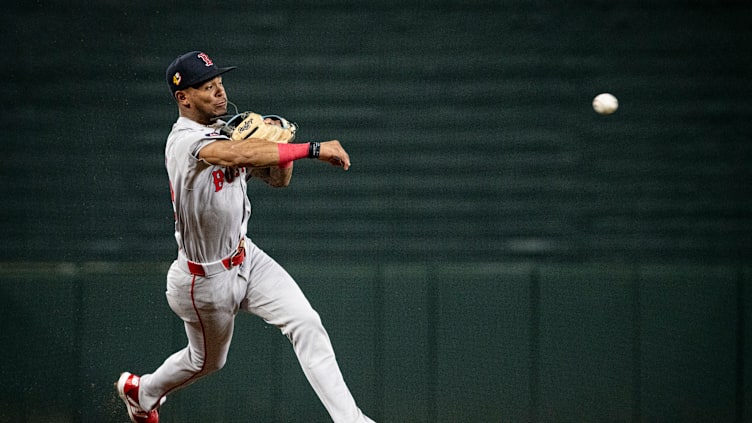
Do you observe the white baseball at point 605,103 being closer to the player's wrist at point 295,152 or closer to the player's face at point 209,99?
the player's wrist at point 295,152

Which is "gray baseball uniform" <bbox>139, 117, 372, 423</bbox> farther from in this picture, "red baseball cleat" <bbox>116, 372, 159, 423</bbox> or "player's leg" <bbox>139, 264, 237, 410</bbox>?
"red baseball cleat" <bbox>116, 372, 159, 423</bbox>

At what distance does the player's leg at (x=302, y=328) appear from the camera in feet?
12.8

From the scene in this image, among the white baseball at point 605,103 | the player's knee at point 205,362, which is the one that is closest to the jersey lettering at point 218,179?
the player's knee at point 205,362

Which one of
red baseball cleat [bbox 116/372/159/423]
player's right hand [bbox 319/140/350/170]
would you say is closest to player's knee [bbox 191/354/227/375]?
red baseball cleat [bbox 116/372/159/423]

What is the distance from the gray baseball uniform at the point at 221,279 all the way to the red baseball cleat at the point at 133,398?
39 centimetres

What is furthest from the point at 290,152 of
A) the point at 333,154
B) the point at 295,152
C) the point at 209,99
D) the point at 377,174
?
the point at 377,174

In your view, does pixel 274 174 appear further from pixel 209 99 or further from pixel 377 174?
pixel 377 174

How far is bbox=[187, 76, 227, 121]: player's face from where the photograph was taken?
4.00m

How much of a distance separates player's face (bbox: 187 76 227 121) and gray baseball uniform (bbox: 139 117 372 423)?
92 mm

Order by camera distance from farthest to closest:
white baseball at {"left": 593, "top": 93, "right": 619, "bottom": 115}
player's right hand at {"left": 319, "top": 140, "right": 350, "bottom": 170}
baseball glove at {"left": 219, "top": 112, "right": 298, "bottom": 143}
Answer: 1. white baseball at {"left": 593, "top": 93, "right": 619, "bottom": 115}
2. baseball glove at {"left": 219, "top": 112, "right": 298, "bottom": 143}
3. player's right hand at {"left": 319, "top": 140, "right": 350, "bottom": 170}

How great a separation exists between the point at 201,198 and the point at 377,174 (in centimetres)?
164

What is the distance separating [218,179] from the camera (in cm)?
391

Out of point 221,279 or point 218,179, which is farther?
point 221,279

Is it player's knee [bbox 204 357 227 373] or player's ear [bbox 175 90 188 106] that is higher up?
player's ear [bbox 175 90 188 106]
